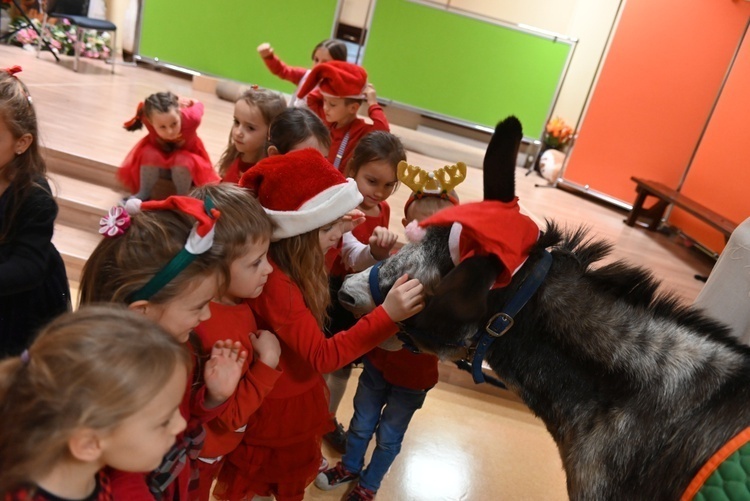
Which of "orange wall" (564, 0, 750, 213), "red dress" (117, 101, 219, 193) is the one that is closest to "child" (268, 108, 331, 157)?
"red dress" (117, 101, 219, 193)

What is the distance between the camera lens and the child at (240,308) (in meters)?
1.49

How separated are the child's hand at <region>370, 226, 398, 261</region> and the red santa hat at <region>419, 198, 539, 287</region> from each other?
0.56 m

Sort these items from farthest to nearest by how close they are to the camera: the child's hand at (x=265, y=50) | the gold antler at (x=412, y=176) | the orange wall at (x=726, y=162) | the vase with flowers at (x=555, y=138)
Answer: the vase with flowers at (x=555, y=138) → the orange wall at (x=726, y=162) → the child's hand at (x=265, y=50) → the gold antler at (x=412, y=176)

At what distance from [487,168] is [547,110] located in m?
7.86

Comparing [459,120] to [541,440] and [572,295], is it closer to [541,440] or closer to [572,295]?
[541,440]

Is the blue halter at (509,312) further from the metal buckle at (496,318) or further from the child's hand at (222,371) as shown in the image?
the child's hand at (222,371)

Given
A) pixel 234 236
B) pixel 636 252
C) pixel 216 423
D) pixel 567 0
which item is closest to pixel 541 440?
pixel 216 423

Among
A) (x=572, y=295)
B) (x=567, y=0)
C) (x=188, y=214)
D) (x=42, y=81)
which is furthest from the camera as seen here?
(x=567, y=0)

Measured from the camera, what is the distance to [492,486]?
9.37 ft

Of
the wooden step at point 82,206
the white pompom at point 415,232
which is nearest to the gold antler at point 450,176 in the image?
the white pompom at point 415,232

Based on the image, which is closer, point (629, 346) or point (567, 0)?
point (629, 346)

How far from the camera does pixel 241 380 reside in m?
1.57

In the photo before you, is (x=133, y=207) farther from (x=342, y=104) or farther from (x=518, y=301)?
→ (x=342, y=104)

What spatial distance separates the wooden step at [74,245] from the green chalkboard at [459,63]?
550cm
